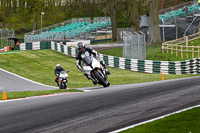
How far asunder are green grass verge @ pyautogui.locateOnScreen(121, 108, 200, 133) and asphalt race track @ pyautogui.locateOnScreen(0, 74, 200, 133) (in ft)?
1.57

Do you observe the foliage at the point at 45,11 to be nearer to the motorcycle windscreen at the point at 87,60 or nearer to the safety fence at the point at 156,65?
the safety fence at the point at 156,65

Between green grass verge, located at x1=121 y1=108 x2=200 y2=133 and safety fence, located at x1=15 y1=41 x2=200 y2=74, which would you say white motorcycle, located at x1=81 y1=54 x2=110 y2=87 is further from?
safety fence, located at x1=15 y1=41 x2=200 y2=74

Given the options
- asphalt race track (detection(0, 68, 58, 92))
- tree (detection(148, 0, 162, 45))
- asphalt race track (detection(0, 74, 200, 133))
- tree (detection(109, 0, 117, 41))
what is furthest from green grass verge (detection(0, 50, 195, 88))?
tree (detection(109, 0, 117, 41))

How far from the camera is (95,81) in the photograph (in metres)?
15.9

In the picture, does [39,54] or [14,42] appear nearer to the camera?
[39,54]

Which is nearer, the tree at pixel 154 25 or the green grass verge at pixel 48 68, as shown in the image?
the green grass verge at pixel 48 68

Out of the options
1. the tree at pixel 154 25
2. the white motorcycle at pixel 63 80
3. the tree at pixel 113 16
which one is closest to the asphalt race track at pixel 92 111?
the white motorcycle at pixel 63 80

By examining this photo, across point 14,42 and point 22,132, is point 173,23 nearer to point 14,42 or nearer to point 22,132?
point 14,42

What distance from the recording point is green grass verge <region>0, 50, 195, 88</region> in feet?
86.2

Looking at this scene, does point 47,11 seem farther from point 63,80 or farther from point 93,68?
point 93,68

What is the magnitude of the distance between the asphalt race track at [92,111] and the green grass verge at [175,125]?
0.48 metres

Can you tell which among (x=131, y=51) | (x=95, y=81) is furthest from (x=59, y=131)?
(x=131, y=51)

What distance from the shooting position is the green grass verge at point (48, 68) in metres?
26.3

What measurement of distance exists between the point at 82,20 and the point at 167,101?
5507 centimetres
